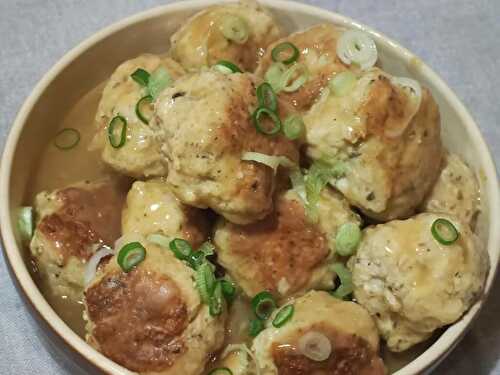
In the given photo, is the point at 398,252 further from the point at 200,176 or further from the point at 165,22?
the point at 165,22

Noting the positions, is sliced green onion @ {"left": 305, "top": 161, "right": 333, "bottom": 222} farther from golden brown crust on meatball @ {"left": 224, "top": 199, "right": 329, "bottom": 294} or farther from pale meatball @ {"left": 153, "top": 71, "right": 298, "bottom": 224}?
pale meatball @ {"left": 153, "top": 71, "right": 298, "bottom": 224}

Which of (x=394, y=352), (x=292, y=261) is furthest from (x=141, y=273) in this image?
(x=394, y=352)

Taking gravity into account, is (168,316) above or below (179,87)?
below

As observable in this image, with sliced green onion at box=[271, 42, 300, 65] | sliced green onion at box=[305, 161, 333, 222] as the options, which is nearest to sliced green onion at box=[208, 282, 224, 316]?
sliced green onion at box=[305, 161, 333, 222]

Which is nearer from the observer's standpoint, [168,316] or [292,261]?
[168,316]

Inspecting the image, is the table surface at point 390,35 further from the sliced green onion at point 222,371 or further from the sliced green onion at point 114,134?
the sliced green onion at point 222,371

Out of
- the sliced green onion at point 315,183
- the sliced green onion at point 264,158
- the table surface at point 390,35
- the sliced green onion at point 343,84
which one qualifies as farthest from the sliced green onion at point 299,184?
the table surface at point 390,35
